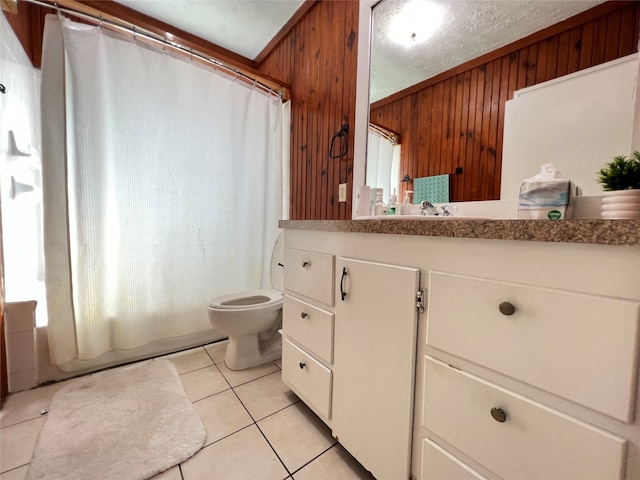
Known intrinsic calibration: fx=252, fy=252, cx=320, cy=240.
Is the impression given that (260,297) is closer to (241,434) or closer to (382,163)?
(241,434)

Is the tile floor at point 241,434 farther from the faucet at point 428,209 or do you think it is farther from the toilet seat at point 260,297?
the faucet at point 428,209

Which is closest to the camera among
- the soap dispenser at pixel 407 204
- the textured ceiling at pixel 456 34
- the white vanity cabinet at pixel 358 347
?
the white vanity cabinet at pixel 358 347

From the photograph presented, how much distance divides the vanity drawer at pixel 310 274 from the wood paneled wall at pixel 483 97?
25.9 inches

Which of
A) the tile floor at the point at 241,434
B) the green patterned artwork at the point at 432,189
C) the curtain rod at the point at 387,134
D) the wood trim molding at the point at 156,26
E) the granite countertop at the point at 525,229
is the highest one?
the wood trim molding at the point at 156,26

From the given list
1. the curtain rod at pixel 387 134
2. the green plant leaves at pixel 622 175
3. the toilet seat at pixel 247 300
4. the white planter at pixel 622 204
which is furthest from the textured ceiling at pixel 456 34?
the toilet seat at pixel 247 300

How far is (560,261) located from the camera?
45 cm

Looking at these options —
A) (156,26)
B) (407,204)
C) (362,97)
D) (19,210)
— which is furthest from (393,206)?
(156,26)

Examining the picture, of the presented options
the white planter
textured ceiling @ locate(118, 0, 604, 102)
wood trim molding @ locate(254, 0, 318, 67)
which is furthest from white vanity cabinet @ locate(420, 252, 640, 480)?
wood trim molding @ locate(254, 0, 318, 67)

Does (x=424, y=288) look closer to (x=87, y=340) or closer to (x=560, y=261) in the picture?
(x=560, y=261)

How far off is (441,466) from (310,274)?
674 millimetres

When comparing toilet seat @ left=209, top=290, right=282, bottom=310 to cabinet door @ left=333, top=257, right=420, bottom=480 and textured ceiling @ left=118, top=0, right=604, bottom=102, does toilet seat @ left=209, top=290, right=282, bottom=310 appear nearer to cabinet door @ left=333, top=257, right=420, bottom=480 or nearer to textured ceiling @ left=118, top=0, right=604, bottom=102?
cabinet door @ left=333, top=257, right=420, bottom=480

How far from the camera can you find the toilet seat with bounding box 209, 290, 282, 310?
145cm

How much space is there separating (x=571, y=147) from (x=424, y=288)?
756 millimetres

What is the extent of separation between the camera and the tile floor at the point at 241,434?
2.96 feet
